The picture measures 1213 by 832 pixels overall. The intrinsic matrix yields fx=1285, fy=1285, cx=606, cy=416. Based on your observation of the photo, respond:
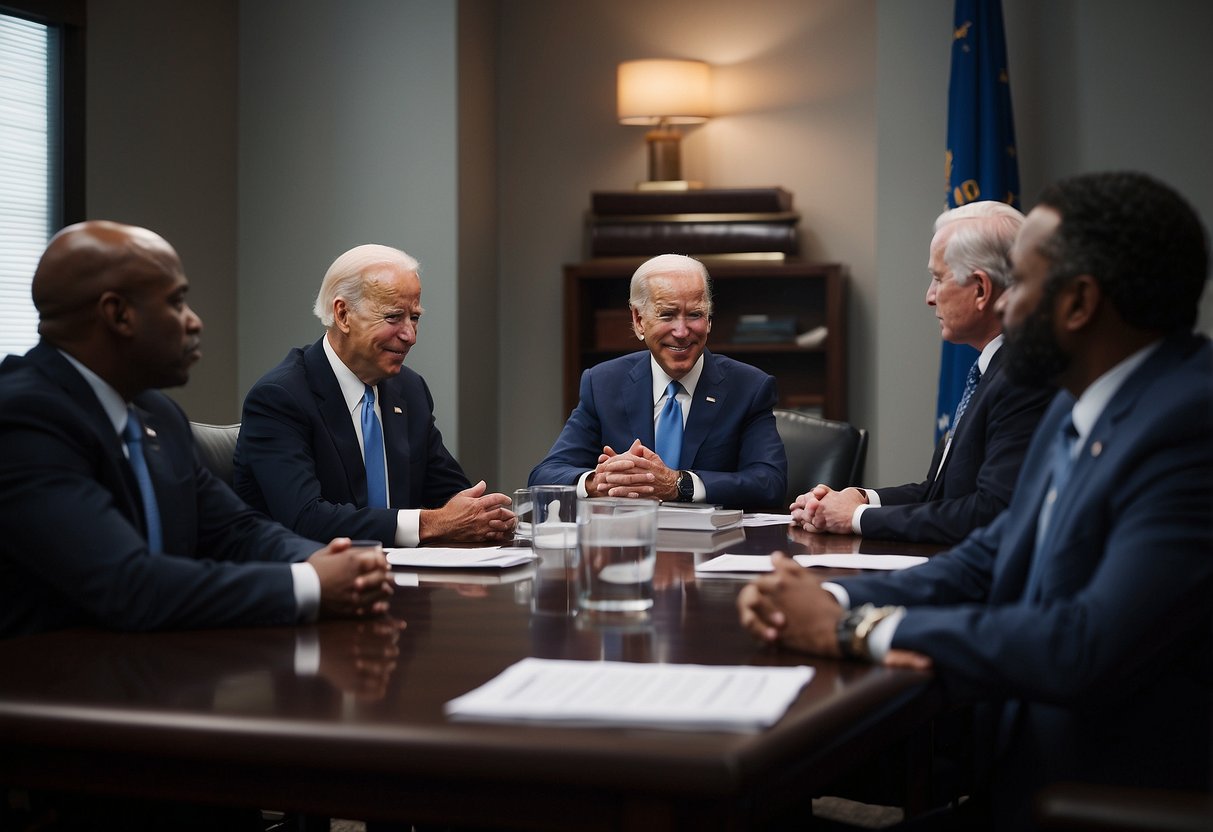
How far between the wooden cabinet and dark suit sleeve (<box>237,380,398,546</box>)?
2.93 meters

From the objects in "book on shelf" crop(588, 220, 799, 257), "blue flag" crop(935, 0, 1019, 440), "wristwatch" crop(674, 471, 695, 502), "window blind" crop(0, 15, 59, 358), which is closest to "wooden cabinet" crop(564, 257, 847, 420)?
"book on shelf" crop(588, 220, 799, 257)

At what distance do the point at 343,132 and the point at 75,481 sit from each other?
4303mm

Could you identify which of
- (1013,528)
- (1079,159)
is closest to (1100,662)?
(1013,528)

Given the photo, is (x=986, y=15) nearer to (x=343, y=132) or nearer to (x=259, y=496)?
(x=343, y=132)

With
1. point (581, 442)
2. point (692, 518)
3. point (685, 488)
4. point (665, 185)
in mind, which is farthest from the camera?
point (665, 185)

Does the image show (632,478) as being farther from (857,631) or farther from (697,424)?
(857,631)

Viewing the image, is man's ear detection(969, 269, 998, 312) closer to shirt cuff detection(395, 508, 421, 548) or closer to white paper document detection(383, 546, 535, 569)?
white paper document detection(383, 546, 535, 569)

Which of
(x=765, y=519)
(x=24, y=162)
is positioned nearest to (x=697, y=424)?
(x=765, y=519)

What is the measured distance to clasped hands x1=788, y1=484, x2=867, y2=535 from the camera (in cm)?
275

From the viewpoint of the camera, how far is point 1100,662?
4.57ft

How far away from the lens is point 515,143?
6234mm

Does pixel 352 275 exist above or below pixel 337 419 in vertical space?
above

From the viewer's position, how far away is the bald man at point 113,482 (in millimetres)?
1636

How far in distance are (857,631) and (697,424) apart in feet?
6.69
